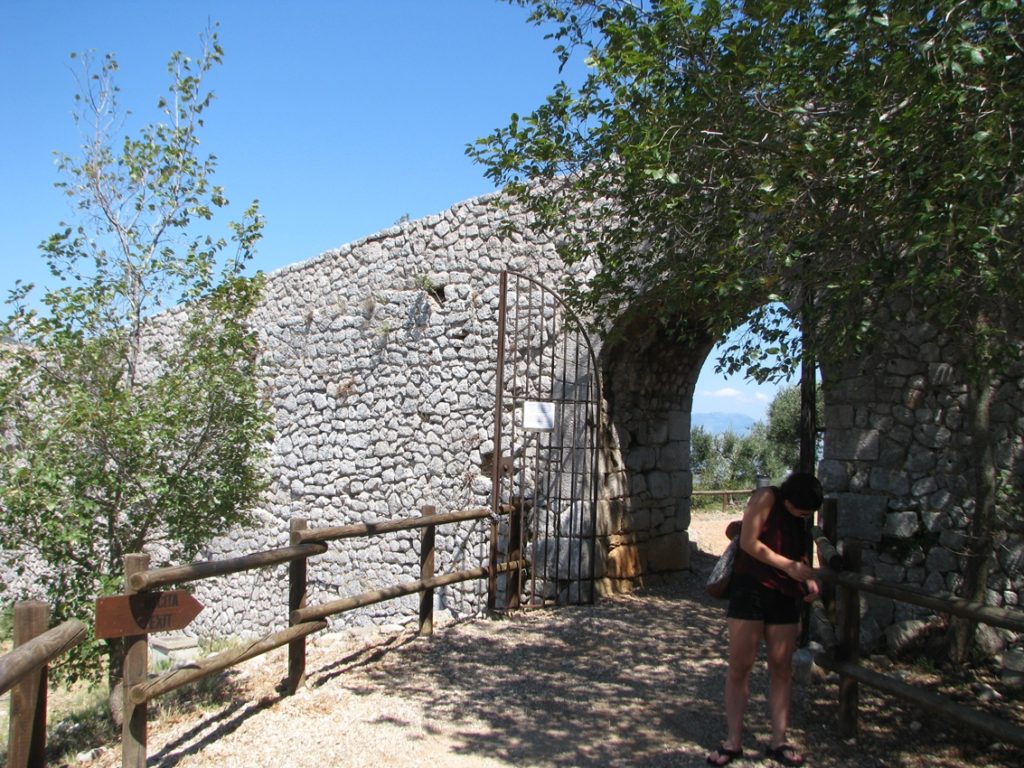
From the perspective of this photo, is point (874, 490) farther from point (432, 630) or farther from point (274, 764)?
point (274, 764)

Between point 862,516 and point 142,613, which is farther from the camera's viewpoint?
point 862,516

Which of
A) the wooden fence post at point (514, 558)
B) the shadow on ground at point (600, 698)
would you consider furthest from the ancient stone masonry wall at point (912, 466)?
the wooden fence post at point (514, 558)

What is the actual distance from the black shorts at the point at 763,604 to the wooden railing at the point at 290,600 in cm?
248

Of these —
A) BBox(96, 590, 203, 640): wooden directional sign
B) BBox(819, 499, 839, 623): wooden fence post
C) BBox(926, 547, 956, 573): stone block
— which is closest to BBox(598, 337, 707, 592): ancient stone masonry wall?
BBox(819, 499, 839, 623): wooden fence post

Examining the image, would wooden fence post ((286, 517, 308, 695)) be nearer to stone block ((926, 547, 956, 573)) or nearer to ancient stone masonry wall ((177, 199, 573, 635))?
ancient stone masonry wall ((177, 199, 573, 635))

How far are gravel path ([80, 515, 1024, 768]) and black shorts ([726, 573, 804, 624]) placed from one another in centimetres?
72

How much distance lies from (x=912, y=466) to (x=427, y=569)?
345 cm

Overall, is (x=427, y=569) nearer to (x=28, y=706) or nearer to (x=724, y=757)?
(x=724, y=757)

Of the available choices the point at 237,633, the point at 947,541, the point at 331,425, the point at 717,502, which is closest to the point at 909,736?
Answer: the point at 947,541

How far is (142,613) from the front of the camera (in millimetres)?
4016

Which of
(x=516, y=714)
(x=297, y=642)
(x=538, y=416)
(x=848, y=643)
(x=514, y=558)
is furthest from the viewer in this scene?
(x=514, y=558)

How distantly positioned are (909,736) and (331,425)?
7.34m

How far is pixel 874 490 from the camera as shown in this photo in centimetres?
613

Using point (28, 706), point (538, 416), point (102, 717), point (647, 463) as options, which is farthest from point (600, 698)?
→ point (647, 463)
